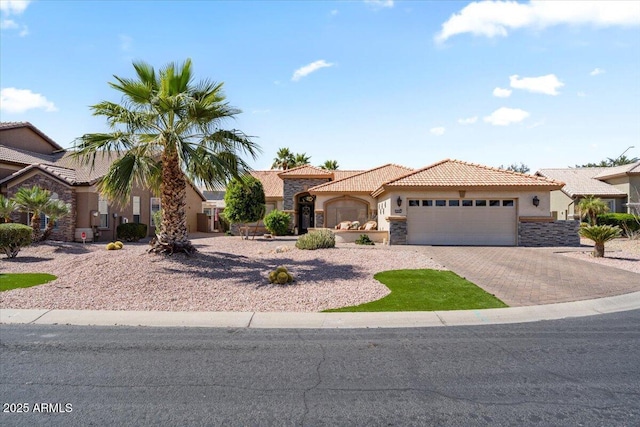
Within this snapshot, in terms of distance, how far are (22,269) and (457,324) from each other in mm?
13771

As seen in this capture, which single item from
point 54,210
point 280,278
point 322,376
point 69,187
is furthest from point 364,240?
point 322,376

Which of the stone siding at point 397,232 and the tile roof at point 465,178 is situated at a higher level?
the tile roof at point 465,178

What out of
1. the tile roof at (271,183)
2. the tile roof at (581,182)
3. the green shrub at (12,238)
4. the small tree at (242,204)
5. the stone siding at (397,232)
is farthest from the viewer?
the tile roof at (271,183)

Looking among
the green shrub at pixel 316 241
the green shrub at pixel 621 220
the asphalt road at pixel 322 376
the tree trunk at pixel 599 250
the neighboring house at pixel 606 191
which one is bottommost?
the asphalt road at pixel 322 376

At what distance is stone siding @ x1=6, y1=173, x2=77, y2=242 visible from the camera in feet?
74.3

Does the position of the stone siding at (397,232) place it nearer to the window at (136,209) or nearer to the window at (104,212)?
the window at (104,212)

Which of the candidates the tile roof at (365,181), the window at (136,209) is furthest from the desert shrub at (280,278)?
the window at (136,209)

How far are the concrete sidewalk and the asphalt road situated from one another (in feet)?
1.54

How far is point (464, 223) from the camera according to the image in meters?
22.2

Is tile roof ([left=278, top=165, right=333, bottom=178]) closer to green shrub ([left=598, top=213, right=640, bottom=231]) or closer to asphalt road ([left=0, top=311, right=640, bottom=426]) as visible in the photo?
green shrub ([left=598, top=213, right=640, bottom=231])

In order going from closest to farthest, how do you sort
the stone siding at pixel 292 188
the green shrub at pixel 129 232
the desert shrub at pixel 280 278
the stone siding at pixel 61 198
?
1. the desert shrub at pixel 280 278
2. the stone siding at pixel 61 198
3. the green shrub at pixel 129 232
4. the stone siding at pixel 292 188

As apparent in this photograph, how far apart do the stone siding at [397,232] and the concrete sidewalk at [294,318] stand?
1341 centimetres

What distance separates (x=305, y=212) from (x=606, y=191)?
82.9 ft

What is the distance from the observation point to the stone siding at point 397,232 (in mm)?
22312
